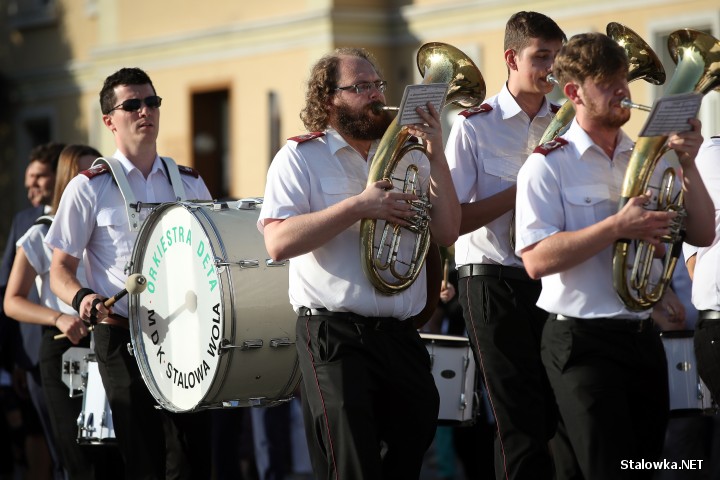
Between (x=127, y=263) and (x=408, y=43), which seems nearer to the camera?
(x=127, y=263)

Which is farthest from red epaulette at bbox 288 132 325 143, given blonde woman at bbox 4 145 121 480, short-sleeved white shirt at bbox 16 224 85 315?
short-sleeved white shirt at bbox 16 224 85 315

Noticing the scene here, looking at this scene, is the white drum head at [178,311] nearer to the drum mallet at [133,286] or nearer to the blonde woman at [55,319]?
the drum mallet at [133,286]

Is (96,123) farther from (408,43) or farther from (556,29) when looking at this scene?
(556,29)

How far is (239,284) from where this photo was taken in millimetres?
6414

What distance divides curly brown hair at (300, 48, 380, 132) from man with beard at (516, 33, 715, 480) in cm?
96

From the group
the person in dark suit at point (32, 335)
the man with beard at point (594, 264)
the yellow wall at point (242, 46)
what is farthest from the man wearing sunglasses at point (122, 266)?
the yellow wall at point (242, 46)

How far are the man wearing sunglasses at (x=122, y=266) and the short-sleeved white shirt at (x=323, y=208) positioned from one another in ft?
4.55

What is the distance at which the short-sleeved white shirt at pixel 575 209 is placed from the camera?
17.2ft

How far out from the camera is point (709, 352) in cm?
632

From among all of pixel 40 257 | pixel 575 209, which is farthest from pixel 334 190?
pixel 40 257

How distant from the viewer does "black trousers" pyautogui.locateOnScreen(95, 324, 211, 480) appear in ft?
22.1

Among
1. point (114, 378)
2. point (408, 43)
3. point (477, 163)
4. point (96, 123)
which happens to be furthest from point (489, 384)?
point (96, 123)

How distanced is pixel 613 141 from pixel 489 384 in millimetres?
1401

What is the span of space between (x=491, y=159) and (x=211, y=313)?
143 cm
